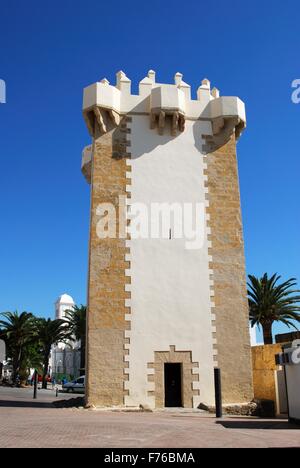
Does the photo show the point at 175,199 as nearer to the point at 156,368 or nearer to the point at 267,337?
the point at 156,368

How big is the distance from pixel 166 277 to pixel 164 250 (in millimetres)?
1053

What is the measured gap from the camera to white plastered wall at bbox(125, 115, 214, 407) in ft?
53.8

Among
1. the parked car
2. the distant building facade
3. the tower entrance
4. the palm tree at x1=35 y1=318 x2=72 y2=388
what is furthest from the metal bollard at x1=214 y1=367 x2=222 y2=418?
the distant building facade

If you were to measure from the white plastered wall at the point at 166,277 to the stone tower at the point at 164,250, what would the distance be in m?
0.04

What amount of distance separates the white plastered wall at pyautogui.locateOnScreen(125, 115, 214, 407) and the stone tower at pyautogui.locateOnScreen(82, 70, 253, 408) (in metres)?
0.04

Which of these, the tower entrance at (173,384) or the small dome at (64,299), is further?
the small dome at (64,299)

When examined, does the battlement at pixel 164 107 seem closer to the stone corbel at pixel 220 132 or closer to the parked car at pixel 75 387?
the stone corbel at pixel 220 132

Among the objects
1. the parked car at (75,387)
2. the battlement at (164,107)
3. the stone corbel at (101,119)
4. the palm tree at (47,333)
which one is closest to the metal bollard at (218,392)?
the battlement at (164,107)

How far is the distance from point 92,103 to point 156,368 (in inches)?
410

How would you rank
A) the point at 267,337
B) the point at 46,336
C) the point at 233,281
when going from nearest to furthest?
the point at 233,281
the point at 267,337
the point at 46,336

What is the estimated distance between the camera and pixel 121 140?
60.6 feet

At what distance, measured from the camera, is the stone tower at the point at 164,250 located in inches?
642


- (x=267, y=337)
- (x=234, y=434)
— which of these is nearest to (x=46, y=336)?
(x=267, y=337)

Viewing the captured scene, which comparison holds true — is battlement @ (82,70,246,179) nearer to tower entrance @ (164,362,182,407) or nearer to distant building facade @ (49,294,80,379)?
tower entrance @ (164,362,182,407)
